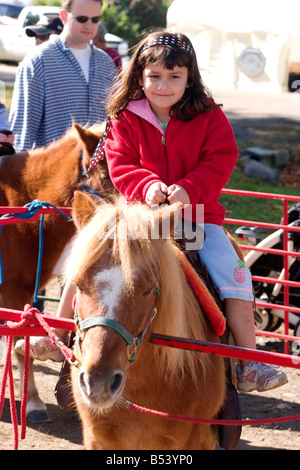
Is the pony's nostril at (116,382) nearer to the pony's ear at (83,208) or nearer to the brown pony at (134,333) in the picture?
the brown pony at (134,333)

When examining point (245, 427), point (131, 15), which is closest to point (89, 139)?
point (245, 427)

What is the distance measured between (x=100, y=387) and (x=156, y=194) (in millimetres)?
947

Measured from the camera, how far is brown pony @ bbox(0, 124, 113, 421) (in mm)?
4418

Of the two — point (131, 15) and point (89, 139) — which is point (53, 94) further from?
point (131, 15)

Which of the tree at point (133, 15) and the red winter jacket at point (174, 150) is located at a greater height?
the tree at point (133, 15)

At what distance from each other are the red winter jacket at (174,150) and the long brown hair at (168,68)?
2.0 inches

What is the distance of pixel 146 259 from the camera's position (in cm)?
246

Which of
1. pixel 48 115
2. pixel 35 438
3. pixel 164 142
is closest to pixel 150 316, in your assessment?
pixel 164 142

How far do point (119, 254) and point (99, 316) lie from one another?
0.77 ft

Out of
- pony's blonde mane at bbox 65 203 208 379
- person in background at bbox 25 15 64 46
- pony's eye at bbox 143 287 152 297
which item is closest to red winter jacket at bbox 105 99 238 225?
pony's blonde mane at bbox 65 203 208 379

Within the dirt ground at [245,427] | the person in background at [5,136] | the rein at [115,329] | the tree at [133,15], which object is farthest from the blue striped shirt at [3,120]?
the tree at [133,15]

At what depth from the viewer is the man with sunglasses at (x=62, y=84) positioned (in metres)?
4.81
